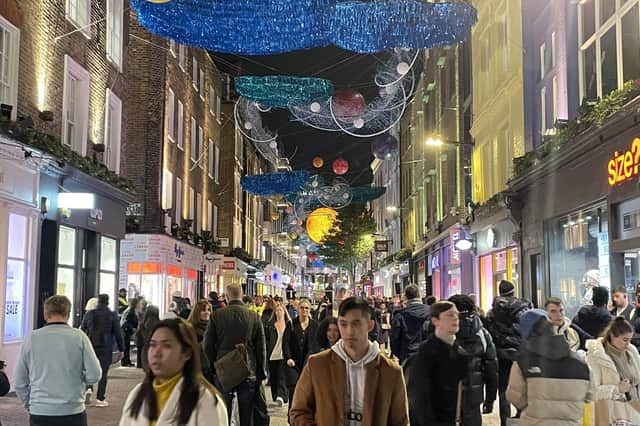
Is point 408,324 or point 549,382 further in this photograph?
point 408,324

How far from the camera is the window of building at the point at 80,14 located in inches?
717

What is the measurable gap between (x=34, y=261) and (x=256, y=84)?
270 inches

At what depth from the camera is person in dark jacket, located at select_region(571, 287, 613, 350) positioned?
31.1 ft

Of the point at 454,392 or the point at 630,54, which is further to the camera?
the point at 630,54

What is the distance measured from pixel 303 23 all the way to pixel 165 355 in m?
9.18

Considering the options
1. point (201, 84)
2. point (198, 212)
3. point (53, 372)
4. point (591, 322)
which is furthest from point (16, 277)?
point (201, 84)

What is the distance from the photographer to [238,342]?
30.9 ft

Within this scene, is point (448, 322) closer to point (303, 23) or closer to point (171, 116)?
point (303, 23)

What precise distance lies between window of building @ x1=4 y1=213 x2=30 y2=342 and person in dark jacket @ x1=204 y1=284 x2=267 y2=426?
275 inches

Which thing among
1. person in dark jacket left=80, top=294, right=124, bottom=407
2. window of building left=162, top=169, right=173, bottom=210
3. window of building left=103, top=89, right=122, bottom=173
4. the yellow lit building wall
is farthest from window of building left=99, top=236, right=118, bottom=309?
the yellow lit building wall

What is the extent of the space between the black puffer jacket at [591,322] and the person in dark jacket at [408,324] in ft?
7.64

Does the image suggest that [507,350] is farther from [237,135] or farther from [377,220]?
[377,220]

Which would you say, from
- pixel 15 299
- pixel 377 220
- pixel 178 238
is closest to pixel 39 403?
pixel 15 299

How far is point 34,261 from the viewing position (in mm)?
15914
